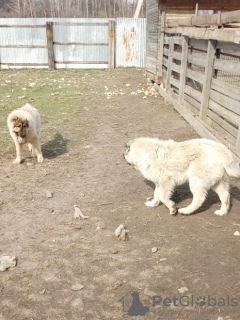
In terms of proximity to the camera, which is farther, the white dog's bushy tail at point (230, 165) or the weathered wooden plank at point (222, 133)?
the weathered wooden plank at point (222, 133)

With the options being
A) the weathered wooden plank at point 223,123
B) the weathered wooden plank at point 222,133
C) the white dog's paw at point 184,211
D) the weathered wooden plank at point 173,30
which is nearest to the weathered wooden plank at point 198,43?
the weathered wooden plank at point 173,30

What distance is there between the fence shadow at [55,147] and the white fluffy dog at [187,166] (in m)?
2.68

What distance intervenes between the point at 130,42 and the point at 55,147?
13.8 m

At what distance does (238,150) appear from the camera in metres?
5.45

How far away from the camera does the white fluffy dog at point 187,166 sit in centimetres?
383

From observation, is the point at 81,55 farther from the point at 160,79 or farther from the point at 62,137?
the point at 62,137

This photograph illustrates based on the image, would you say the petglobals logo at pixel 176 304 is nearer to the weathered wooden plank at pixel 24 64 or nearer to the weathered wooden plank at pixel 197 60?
the weathered wooden plank at pixel 197 60

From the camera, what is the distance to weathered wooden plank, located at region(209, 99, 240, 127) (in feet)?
19.1

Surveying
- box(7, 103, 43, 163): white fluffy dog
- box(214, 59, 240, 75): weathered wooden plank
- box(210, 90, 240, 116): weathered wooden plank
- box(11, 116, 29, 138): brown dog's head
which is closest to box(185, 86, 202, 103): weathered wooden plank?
box(210, 90, 240, 116): weathered wooden plank

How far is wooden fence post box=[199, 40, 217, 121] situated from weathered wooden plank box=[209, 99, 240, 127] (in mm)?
209

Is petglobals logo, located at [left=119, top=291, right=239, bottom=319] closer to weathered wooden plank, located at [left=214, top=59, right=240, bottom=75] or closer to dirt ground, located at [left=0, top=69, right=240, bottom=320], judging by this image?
dirt ground, located at [left=0, top=69, right=240, bottom=320]

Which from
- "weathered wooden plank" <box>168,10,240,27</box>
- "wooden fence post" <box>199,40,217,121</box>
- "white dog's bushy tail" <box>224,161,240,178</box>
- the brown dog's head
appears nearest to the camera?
"white dog's bushy tail" <box>224,161,240,178</box>

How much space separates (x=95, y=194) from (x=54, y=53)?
1582 centimetres

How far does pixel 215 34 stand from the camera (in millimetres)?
6602
